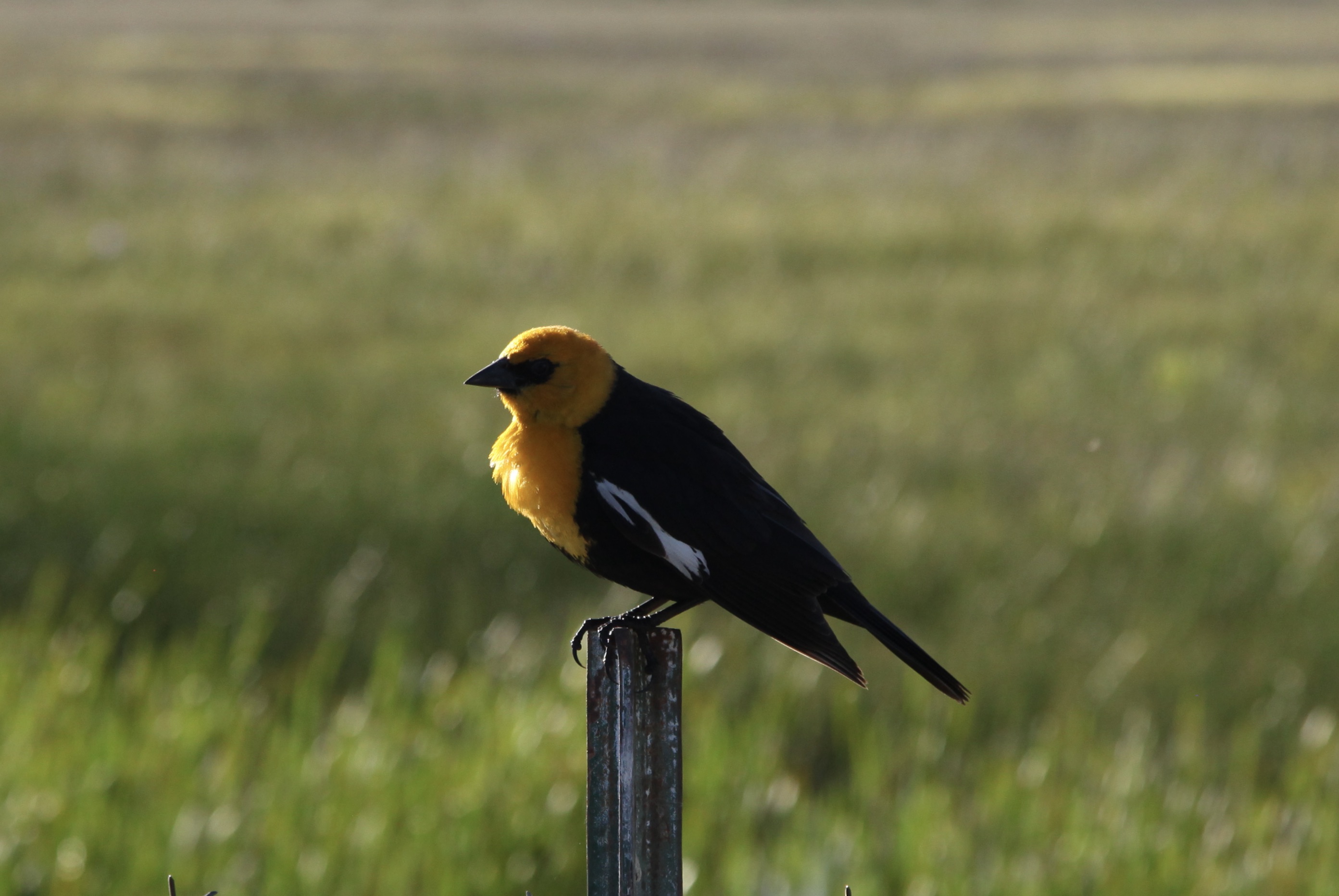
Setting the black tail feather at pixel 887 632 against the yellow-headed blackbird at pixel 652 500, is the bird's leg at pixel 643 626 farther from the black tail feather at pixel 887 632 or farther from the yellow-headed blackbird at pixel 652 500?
the black tail feather at pixel 887 632

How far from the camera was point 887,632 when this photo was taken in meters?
1.90

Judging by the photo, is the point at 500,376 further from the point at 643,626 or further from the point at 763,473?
the point at 763,473

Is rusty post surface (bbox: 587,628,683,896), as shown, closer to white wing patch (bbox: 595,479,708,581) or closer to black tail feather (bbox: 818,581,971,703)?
white wing patch (bbox: 595,479,708,581)

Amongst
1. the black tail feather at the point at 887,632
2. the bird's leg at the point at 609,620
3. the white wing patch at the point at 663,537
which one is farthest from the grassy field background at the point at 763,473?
the white wing patch at the point at 663,537

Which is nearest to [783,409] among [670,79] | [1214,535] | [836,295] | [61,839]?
[1214,535]

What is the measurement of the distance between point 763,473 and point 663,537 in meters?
4.97

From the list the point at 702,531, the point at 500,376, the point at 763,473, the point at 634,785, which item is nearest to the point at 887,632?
the point at 702,531

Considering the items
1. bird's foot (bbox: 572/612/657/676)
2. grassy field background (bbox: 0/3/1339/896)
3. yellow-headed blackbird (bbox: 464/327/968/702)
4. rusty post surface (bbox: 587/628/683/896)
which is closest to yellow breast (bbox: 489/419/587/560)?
yellow-headed blackbird (bbox: 464/327/968/702)

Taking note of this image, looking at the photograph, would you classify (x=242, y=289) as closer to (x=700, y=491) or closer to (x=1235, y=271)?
(x=1235, y=271)

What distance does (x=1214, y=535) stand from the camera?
241 inches

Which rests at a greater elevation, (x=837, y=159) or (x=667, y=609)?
(x=837, y=159)

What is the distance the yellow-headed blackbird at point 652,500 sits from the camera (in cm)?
190

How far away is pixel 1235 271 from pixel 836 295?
347cm

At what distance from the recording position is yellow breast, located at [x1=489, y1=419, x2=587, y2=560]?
202 centimetres
